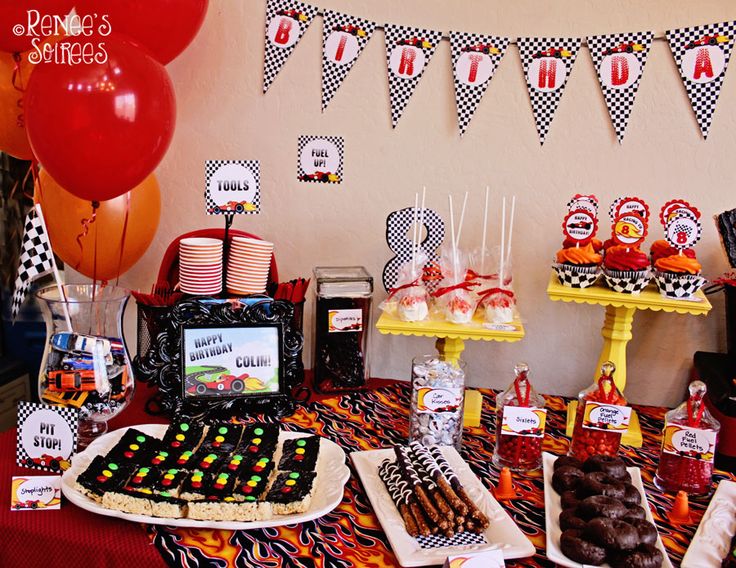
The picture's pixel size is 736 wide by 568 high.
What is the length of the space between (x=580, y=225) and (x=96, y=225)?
1419 millimetres

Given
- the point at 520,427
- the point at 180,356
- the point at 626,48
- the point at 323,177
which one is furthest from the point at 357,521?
the point at 626,48

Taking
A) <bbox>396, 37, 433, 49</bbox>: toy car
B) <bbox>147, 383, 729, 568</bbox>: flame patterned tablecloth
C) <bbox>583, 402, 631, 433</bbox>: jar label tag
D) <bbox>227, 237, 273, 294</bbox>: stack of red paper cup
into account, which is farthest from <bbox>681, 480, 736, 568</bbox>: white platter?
<bbox>396, 37, 433, 49</bbox>: toy car

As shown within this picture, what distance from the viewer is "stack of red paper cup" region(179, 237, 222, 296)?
1760mm

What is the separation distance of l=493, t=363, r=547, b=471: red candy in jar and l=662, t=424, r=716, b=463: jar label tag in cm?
30

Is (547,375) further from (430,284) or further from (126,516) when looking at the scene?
(126,516)

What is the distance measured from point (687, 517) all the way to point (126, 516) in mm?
1186

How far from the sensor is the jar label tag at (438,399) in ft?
5.13

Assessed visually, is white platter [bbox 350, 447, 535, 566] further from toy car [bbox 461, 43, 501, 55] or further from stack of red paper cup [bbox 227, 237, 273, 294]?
toy car [bbox 461, 43, 501, 55]

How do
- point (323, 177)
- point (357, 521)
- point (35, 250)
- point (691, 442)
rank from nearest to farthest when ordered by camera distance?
point (357, 521) < point (691, 442) < point (35, 250) < point (323, 177)

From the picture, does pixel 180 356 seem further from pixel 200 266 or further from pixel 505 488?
pixel 505 488

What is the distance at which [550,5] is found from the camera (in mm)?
1900

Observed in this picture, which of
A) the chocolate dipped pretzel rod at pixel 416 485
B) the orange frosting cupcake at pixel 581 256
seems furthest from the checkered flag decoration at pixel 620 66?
the chocolate dipped pretzel rod at pixel 416 485

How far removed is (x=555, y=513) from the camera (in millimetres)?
1354

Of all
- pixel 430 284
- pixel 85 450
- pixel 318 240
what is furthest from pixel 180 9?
pixel 85 450
